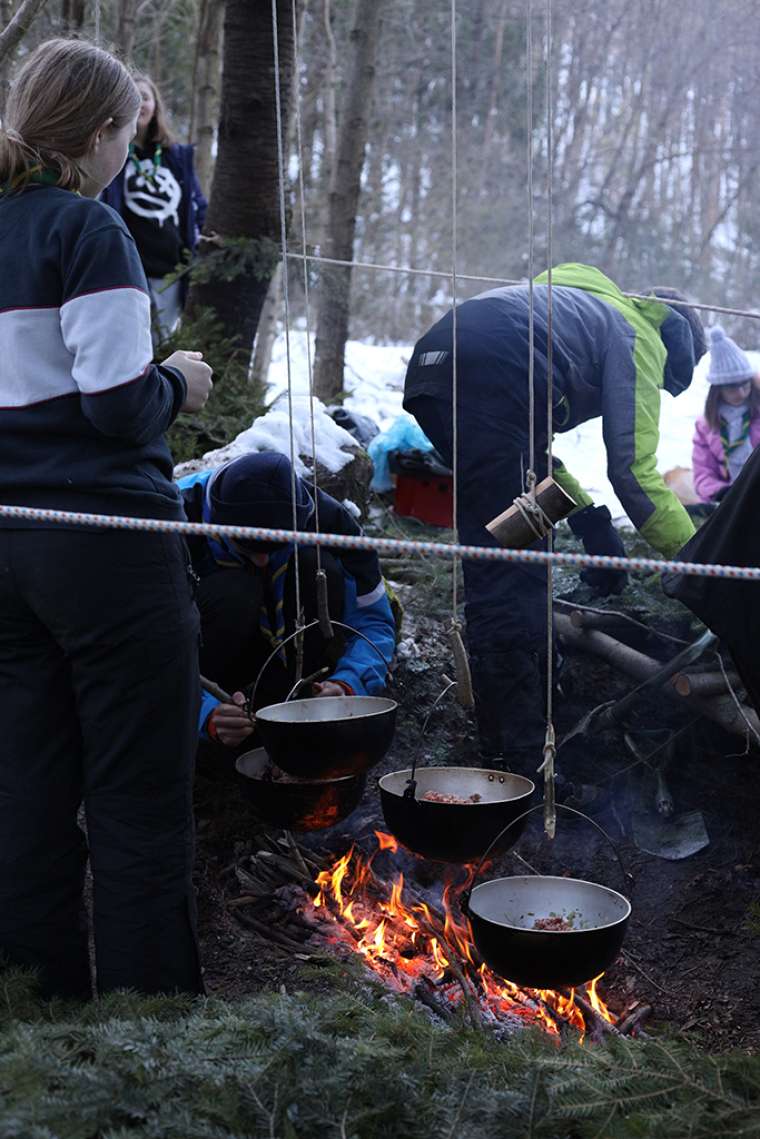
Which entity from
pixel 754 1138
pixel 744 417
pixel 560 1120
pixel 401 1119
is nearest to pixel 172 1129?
pixel 401 1119

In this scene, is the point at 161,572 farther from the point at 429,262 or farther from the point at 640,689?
the point at 429,262

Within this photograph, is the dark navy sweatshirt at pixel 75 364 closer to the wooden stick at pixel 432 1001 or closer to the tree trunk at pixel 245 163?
the wooden stick at pixel 432 1001

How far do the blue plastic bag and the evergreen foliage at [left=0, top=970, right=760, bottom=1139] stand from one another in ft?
15.6

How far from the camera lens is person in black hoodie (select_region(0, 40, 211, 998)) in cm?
236

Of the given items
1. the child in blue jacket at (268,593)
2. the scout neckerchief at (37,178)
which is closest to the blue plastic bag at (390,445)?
the child in blue jacket at (268,593)

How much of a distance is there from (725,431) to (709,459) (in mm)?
184

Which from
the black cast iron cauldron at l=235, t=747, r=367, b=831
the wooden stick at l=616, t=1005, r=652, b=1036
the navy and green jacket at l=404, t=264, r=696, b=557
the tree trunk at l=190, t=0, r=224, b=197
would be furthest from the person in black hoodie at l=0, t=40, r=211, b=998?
the tree trunk at l=190, t=0, r=224, b=197

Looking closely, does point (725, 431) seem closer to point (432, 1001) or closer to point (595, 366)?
point (595, 366)

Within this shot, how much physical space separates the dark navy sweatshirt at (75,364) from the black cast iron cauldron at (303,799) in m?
0.93

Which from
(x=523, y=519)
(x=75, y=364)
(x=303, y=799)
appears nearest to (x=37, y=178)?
(x=75, y=364)

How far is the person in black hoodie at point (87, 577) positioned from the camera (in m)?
2.36

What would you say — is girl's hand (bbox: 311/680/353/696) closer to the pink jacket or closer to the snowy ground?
the pink jacket

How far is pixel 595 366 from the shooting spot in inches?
175

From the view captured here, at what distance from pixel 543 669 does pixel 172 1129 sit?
3008 millimetres
